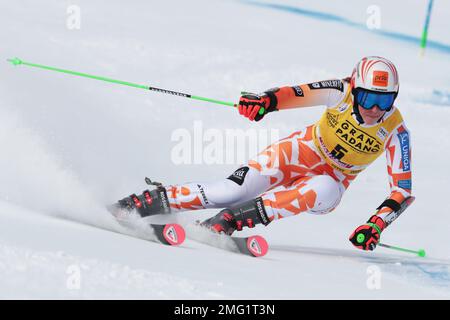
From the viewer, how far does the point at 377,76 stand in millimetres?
4570

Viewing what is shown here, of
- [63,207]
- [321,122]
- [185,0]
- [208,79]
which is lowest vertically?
[63,207]

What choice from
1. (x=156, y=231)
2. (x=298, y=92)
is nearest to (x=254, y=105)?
(x=298, y=92)

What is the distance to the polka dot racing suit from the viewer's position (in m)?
4.71

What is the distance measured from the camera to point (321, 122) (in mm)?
4926

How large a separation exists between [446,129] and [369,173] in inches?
96.1

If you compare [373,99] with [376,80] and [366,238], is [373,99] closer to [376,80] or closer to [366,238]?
[376,80]

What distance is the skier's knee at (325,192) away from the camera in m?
4.69

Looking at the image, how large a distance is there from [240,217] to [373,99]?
984 millimetres

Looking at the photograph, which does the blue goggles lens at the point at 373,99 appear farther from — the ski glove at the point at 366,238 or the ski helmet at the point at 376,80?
the ski glove at the point at 366,238

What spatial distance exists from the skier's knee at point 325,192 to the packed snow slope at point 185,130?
0.31 meters

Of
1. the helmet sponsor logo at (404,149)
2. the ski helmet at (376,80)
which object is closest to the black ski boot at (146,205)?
the ski helmet at (376,80)

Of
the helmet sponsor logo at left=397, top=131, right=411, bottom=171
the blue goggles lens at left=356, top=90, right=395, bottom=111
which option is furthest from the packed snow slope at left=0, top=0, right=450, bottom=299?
Result: the blue goggles lens at left=356, top=90, right=395, bottom=111
